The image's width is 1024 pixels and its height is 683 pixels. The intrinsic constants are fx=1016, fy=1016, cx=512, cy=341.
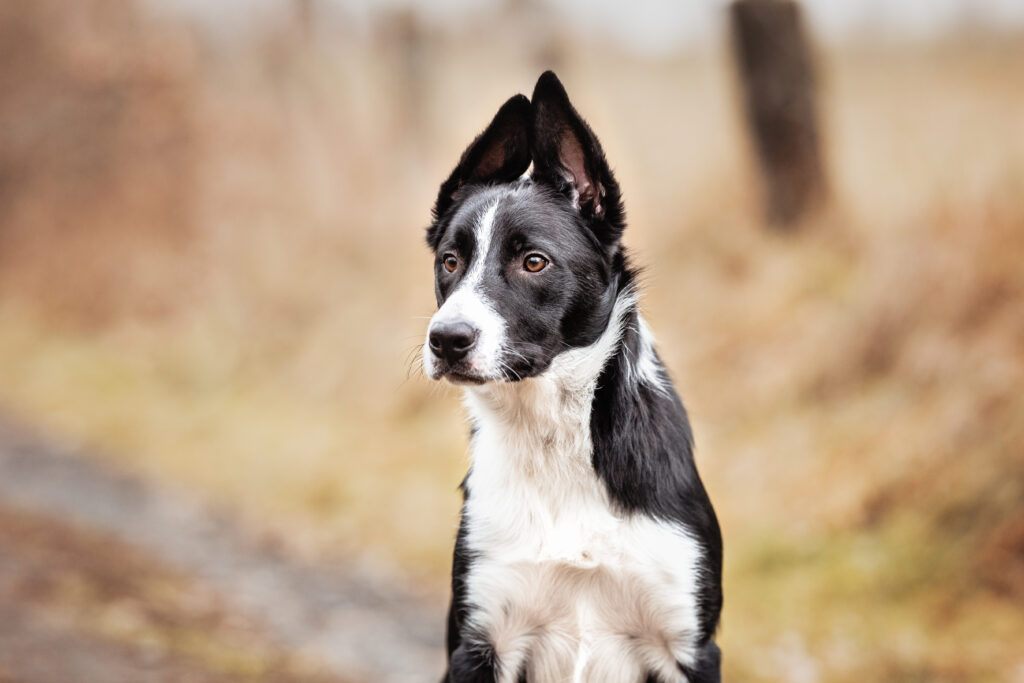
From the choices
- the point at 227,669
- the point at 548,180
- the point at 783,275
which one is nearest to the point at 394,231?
the point at 783,275

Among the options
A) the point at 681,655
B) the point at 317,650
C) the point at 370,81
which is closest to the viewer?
the point at 681,655

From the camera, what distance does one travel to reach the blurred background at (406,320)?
505 cm

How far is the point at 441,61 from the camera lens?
490 inches

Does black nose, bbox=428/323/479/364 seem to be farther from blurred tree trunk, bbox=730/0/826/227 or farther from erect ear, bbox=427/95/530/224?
blurred tree trunk, bbox=730/0/826/227

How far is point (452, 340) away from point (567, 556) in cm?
68

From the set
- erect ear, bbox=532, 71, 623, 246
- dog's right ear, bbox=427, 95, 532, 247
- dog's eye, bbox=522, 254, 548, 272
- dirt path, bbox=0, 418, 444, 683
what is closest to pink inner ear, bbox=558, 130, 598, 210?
erect ear, bbox=532, 71, 623, 246

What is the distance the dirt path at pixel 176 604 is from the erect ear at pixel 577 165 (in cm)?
283

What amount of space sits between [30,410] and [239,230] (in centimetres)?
319

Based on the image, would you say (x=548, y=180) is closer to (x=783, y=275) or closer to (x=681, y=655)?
(x=681, y=655)

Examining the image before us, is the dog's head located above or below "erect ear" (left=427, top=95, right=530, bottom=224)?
below

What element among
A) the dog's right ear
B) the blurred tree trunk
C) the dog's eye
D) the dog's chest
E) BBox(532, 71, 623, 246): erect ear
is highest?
the blurred tree trunk

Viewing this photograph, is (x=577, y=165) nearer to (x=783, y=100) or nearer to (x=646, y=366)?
(x=646, y=366)

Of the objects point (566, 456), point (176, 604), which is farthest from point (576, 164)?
point (176, 604)

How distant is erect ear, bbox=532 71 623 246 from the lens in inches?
117
